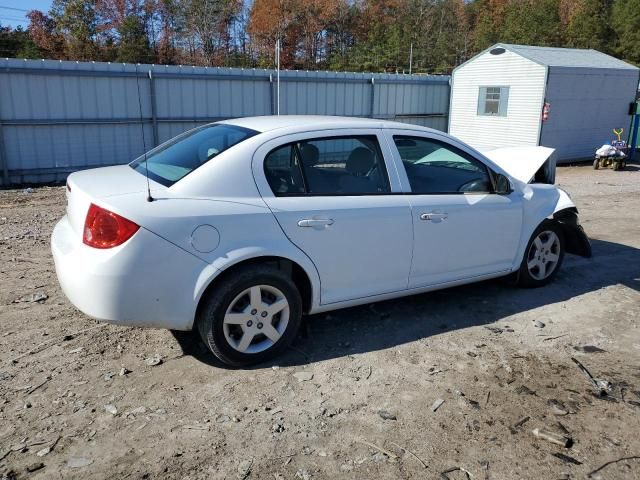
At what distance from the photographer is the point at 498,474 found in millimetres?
2951

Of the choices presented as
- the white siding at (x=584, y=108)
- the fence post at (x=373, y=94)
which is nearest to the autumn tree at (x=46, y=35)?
the fence post at (x=373, y=94)

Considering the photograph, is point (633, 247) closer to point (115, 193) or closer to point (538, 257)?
point (538, 257)

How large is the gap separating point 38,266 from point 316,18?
53.5 m

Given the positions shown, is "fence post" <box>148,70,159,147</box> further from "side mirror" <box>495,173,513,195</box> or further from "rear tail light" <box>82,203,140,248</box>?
"rear tail light" <box>82,203,140,248</box>

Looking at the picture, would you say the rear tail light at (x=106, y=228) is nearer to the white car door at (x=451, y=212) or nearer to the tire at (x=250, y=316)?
the tire at (x=250, y=316)

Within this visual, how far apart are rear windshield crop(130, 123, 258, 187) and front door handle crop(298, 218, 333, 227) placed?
0.72 meters

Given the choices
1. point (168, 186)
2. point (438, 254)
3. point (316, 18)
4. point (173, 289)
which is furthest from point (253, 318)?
point (316, 18)

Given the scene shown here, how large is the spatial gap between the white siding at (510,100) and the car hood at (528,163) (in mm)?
11304

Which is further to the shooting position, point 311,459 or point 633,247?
point 633,247

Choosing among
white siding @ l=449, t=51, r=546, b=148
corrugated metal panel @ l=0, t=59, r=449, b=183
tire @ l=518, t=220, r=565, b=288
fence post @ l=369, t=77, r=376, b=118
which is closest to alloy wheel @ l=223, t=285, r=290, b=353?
tire @ l=518, t=220, r=565, b=288

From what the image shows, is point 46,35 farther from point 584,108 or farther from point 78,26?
point 584,108

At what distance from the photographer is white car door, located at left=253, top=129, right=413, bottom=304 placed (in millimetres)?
3904

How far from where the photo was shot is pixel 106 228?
11.3 ft

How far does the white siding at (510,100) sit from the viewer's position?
16578mm
